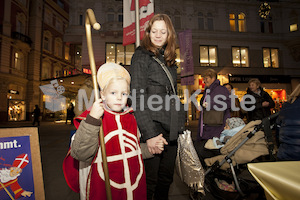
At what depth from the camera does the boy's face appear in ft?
4.67

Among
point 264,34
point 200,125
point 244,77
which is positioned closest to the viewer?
point 200,125

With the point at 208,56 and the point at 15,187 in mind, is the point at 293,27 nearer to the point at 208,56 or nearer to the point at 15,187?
the point at 208,56

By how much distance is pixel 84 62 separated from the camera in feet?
49.2

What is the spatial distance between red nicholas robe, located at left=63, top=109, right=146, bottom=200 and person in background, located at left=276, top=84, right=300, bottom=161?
1.61 metres

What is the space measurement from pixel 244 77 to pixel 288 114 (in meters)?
17.3


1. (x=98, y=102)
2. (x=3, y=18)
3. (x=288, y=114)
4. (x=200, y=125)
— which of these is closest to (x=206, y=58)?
(x=200, y=125)

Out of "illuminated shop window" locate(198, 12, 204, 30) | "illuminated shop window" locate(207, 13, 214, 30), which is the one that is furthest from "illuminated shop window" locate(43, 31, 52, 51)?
"illuminated shop window" locate(207, 13, 214, 30)

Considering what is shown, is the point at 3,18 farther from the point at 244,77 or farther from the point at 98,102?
the point at 244,77

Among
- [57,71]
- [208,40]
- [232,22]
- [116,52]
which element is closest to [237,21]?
[232,22]

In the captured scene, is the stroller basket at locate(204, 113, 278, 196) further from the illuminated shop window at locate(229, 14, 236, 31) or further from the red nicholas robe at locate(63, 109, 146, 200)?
the illuminated shop window at locate(229, 14, 236, 31)

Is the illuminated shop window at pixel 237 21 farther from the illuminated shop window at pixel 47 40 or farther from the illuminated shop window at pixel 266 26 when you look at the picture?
the illuminated shop window at pixel 47 40

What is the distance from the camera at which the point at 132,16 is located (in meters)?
4.35

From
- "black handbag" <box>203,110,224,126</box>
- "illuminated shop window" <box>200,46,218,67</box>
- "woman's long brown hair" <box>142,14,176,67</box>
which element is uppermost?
"illuminated shop window" <box>200,46,218,67</box>

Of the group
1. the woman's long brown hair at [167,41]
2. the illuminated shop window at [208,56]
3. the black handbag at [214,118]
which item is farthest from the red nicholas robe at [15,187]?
the illuminated shop window at [208,56]
